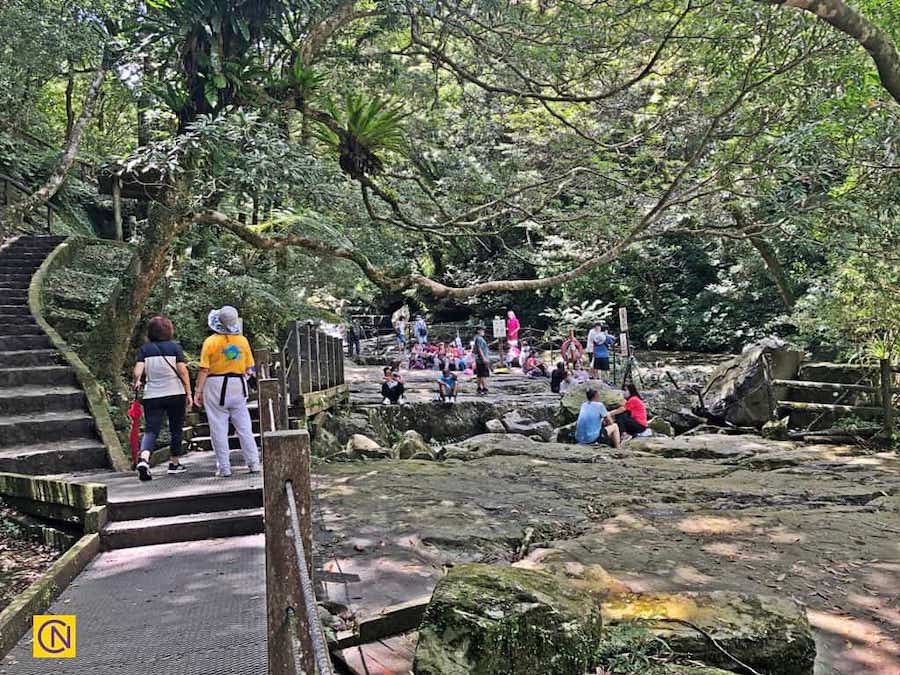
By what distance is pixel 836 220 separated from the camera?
6340 mm

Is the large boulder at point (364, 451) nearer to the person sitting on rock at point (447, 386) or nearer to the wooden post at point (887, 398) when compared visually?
the person sitting on rock at point (447, 386)

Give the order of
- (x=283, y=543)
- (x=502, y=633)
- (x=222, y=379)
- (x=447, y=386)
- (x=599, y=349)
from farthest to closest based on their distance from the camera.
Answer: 1. (x=599, y=349)
2. (x=447, y=386)
3. (x=222, y=379)
4. (x=502, y=633)
5. (x=283, y=543)

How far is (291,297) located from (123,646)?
1023cm

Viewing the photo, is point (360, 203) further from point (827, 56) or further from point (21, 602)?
point (21, 602)

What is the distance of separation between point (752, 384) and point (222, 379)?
1055 centimetres

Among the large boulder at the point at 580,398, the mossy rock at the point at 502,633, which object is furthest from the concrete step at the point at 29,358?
the large boulder at the point at 580,398

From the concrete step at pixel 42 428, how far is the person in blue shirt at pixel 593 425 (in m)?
7.07

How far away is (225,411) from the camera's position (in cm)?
564

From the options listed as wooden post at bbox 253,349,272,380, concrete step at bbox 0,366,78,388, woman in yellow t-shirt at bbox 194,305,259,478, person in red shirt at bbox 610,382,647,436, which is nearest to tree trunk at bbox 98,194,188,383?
concrete step at bbox 0,366,78,388

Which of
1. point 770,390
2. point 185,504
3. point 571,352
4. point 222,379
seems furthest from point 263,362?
point 571,352

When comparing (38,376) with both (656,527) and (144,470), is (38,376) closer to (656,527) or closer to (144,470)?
(144,470)

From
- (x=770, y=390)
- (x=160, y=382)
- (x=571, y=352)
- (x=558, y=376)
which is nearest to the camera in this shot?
(x=160, y=382)

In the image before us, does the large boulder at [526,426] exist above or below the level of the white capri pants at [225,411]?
below

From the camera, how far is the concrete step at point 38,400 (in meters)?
6.89
